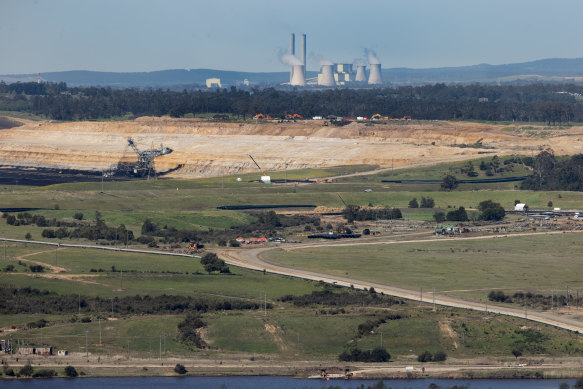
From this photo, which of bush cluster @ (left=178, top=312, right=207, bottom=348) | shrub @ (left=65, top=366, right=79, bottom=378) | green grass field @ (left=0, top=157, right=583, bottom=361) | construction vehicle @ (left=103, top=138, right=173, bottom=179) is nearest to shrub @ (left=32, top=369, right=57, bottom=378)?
shrub @ (left=65, top=366, right=79, bottom=378)

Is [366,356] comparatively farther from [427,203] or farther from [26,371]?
[427,203]

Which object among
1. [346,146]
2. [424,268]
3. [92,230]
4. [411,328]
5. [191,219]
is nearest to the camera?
[411,328]

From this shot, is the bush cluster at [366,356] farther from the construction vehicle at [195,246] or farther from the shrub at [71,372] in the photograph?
the construction vehicle at [195,246]

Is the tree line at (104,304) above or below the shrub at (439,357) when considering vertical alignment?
above

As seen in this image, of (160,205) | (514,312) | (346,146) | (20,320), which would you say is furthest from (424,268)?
(346,146)

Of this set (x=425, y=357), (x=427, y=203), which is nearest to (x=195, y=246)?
(x=427, y=203)

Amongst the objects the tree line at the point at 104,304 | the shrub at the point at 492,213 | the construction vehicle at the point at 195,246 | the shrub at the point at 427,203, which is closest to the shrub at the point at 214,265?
the tree line at the point at 104,304

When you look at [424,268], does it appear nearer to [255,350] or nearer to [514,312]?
[514,312]

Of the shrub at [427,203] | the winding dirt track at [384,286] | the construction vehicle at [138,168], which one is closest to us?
the winding dirt track at [384,286]
